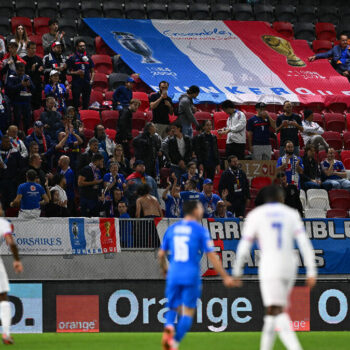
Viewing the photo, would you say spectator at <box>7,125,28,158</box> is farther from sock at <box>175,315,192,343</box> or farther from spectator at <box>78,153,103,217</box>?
sock at <box>175,315,192,343</box>

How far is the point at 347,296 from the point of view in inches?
589

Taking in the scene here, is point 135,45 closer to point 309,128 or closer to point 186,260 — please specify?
point 309,128

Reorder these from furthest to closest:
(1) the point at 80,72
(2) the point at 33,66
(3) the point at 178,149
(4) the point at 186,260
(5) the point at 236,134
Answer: (1) the point at 80,72, (2) the point at 33,66, (5) the point at 236,134, (3) the point at 178,149, (4) the point at 186,260

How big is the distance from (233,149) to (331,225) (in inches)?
128

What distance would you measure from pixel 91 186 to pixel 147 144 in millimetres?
1592

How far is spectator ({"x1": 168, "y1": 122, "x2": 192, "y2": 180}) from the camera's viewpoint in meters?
17.2

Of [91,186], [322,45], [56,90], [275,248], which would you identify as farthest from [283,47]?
[275,248]

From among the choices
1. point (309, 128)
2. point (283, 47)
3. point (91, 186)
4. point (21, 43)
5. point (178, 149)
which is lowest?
point (91, 186)

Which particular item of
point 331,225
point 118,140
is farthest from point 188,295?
point 118,140

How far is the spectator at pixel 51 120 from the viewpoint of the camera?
17484 mm

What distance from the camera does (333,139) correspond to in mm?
21609

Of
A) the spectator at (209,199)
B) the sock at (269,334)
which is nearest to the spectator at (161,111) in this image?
the spectator at (209,199)

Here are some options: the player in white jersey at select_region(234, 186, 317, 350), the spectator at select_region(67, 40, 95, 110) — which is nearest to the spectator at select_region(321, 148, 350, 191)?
the spectator at select_region(67, 40, 95, 110)

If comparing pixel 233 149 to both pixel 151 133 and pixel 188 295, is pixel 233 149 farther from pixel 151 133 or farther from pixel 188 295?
pixel 188 295
